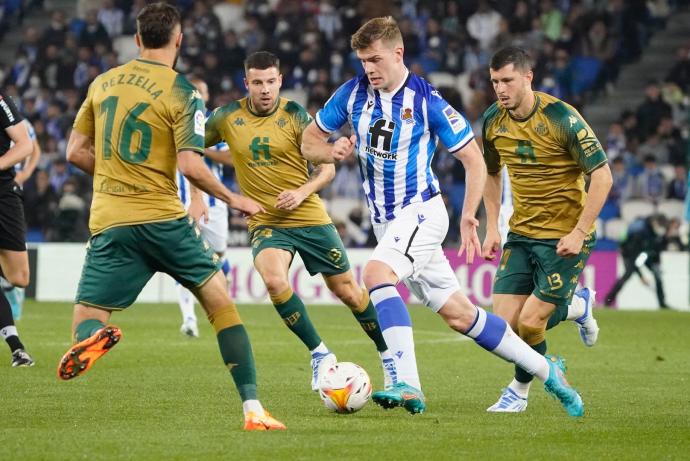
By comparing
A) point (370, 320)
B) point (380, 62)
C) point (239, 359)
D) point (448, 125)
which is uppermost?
point (380, 62)

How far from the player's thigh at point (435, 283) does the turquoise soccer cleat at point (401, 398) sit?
576mm

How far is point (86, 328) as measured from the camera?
7.05m

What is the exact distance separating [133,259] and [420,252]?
1953 millimetres

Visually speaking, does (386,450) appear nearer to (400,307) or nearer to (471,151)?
(400,307)

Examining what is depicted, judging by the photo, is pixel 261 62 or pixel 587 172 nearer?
pixel 587 172

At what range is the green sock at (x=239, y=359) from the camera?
7273 mm

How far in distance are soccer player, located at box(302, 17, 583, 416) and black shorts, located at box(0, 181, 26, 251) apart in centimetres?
371

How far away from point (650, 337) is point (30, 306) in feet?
32.4

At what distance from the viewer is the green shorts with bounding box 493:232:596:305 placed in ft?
28.7

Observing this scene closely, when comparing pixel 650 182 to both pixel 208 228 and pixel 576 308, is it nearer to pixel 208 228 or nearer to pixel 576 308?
pixel 208 228

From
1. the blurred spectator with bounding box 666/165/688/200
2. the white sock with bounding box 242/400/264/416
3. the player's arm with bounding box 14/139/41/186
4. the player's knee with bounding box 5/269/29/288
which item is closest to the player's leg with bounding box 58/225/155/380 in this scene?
the white sock with bounding box 242/400/264/416

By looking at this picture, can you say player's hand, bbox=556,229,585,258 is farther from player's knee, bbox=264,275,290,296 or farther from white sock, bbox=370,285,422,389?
player's knee, bbox=264,275,290,296

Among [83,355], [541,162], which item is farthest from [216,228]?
[83,355]

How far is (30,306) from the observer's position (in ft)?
67.3
